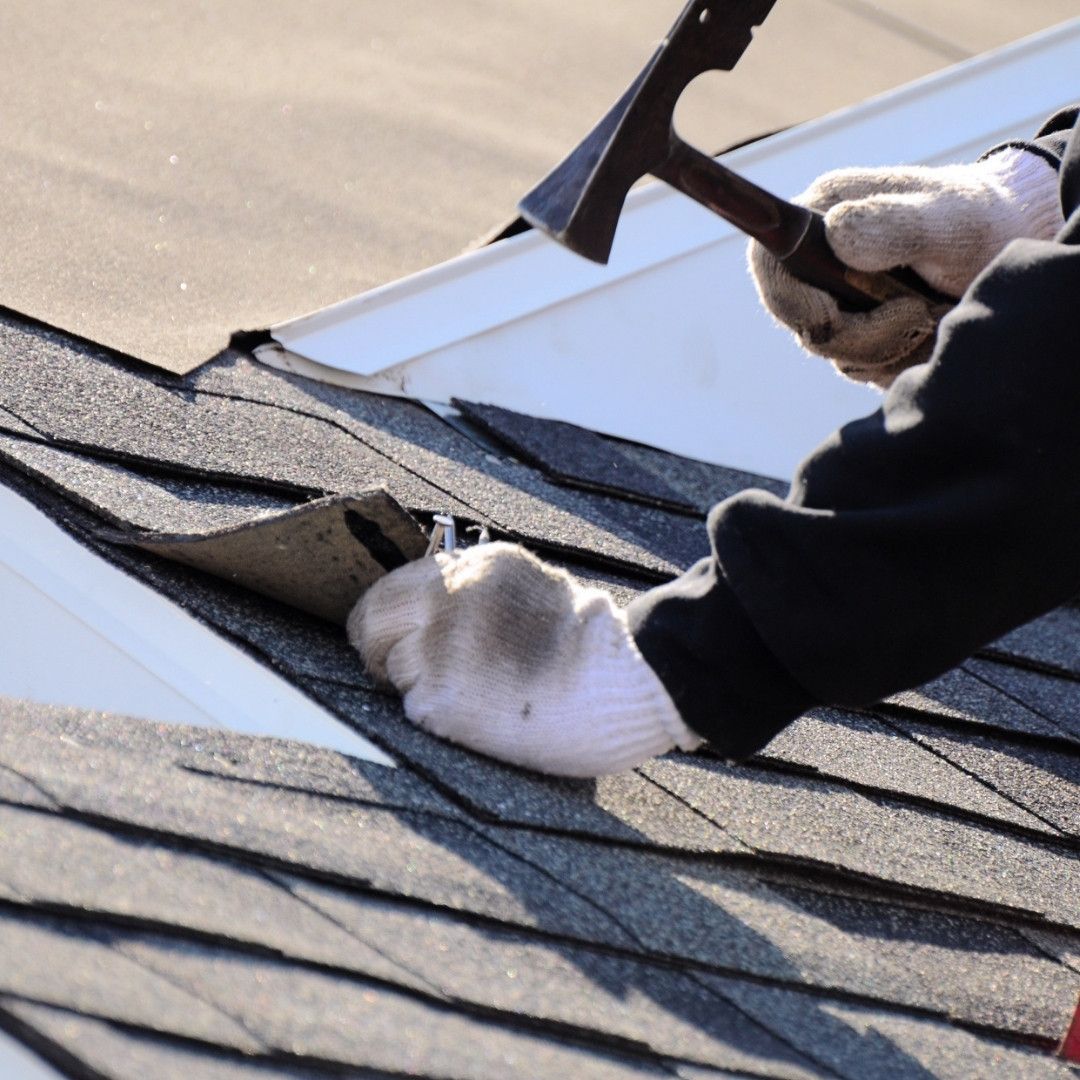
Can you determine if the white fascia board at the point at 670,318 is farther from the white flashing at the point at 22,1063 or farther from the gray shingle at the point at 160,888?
the white flashing at the point at 22,1063

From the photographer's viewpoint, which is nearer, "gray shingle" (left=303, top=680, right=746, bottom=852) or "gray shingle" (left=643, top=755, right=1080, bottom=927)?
"gray shingle" (left=303, top=680, right=746, bottom=852)

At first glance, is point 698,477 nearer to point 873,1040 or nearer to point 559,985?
point 873,1040

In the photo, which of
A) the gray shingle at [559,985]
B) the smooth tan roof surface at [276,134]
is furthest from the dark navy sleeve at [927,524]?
the smooth tan roof surface at [276,134]

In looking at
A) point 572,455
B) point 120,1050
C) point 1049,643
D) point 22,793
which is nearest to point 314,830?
point 22,793

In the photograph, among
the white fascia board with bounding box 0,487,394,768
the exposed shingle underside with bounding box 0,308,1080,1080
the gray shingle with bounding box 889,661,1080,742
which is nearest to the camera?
Answer: the exposed shingle underside with bounding box 0,308,1080,1080

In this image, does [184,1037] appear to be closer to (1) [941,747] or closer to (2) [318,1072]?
(2) [318,1072]

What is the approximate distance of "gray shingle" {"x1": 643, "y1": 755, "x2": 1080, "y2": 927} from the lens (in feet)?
5.82

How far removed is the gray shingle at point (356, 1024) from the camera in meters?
1.12

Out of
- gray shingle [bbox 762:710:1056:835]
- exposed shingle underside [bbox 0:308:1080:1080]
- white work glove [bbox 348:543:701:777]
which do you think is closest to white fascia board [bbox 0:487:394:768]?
exposed shingle underside [bbox 0:308:1080:1080]

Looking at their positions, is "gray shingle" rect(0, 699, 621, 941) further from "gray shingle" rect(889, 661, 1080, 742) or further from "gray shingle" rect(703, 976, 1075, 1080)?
"gray shingle" rect(889, 661, 1080, 742)

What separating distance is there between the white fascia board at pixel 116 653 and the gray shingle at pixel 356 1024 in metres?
0.40

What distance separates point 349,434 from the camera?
2.37 m

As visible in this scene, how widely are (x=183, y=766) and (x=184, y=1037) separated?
37 centimetres

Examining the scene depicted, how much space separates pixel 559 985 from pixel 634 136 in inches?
40.5
